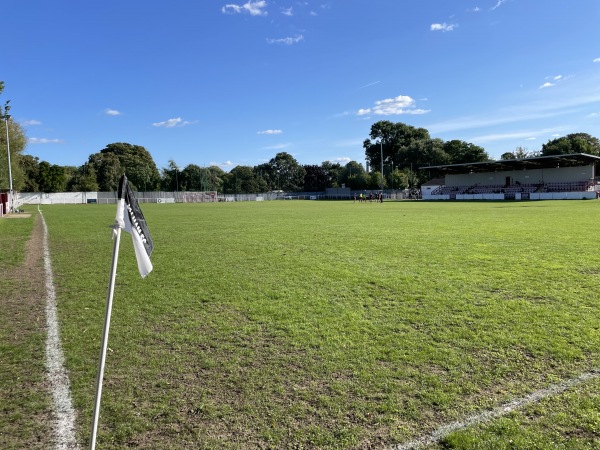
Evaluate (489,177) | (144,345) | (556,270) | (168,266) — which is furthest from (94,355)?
(489,177)

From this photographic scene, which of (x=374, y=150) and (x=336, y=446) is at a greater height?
(x=374, y=150)

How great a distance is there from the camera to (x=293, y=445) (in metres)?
2.99

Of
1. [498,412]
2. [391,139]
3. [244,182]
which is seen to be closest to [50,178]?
[244,182]

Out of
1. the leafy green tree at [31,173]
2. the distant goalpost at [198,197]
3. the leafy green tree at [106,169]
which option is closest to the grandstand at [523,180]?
the distant goalpost at [198,197]

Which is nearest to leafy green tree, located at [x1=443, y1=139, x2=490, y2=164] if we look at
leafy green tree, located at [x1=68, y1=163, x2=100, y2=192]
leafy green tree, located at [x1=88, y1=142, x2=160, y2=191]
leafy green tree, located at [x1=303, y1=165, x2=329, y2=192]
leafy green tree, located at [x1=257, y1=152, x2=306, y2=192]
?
leafy green tree, located at [x1=303, y1=165, x2=329, y2=192]

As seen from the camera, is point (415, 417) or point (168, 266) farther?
point (168, 266)

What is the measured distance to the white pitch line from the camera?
9.80ft

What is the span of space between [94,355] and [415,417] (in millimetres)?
3606

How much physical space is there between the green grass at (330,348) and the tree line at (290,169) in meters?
73.7

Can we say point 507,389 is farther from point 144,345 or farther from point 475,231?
point 475,231

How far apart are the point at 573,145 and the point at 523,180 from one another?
35.3 metres

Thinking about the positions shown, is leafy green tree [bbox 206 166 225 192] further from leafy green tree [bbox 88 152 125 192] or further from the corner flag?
the corner flag

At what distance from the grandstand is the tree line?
Answer: 7940 mm

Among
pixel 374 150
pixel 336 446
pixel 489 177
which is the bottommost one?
pixel 336 446
